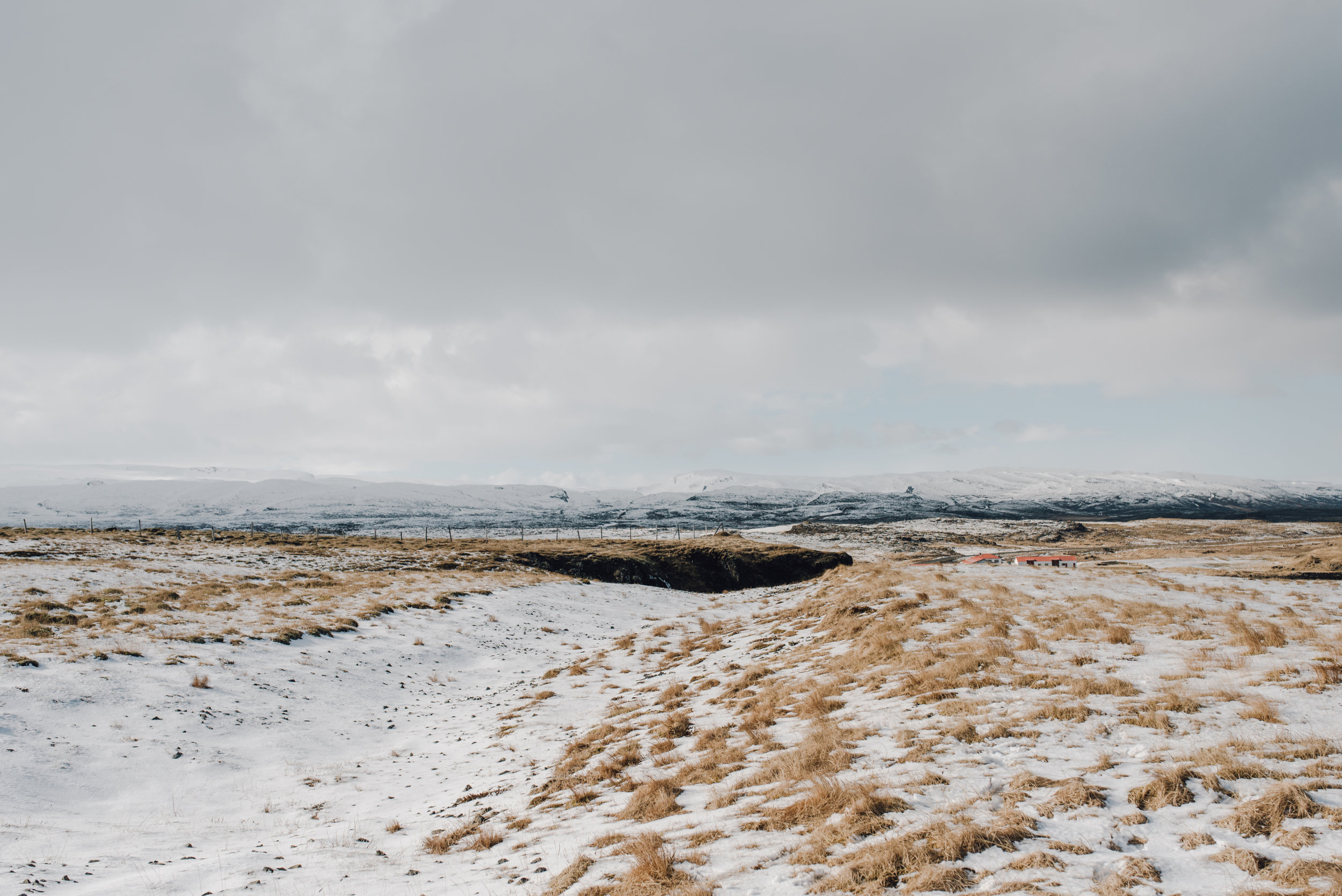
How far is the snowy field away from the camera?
623 cm

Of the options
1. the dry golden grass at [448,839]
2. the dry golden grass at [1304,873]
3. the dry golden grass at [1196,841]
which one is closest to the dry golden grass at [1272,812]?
the dry golden grass at [1196,841]

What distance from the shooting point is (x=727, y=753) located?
10.1 m

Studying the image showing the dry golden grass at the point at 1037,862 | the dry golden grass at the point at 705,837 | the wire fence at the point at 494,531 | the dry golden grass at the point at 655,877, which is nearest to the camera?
the dry golden grass at the point at 1037,862

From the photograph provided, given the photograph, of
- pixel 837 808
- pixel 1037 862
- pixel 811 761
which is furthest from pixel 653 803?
pixel 1037 862

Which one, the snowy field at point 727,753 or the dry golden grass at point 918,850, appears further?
the snowy field at point 727,753

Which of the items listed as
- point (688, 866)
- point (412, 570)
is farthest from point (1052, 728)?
point (412, 570)

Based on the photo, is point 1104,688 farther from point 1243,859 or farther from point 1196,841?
point 1243,859

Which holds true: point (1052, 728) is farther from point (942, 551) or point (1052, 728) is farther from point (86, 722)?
point (942, 551)

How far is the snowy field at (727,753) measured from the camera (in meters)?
6.23

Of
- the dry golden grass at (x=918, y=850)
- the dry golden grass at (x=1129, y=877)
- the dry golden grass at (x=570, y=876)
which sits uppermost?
the dry golden grass at (x=1129, y=877)

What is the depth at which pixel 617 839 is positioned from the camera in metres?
7.78

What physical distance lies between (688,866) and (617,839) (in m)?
1.49

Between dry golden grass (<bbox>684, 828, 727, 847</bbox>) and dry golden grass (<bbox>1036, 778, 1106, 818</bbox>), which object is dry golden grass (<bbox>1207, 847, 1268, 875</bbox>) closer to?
dry golden grass (<bbox>1036, 778, 1106, 818</bbox>)

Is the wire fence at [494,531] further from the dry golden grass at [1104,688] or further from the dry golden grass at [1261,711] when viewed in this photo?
the dry golden grass at [1261,711]
